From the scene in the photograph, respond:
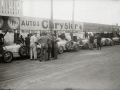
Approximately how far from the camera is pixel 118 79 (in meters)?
6.35

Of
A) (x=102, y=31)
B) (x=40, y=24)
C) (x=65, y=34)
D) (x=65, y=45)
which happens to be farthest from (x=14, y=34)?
(x=102, y=31)

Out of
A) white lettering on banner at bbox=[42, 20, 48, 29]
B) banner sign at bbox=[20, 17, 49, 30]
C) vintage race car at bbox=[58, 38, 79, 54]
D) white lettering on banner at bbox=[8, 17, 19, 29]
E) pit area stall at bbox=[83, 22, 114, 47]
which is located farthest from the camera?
pit area stall at bbox=[83, 22, 114, 47]

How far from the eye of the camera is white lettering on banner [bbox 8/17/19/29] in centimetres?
1224

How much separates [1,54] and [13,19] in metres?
3.17

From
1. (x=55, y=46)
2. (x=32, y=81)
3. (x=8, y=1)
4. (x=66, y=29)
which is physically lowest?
(x=32, y=81)

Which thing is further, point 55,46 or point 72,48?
point 72,48

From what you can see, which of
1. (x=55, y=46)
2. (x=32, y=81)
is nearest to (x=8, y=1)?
(x=55, y=46)

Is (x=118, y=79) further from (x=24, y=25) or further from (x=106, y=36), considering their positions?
(x=106, y=36)

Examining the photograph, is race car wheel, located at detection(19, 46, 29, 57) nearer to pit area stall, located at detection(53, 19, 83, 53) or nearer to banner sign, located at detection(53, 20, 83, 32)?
pit area stall, located at detection(53, 19, 83, 53)

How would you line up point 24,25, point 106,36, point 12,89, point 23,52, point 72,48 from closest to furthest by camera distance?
point 12,89 < point 23,52 < point 24,25 < point 72,48 < point 106,36

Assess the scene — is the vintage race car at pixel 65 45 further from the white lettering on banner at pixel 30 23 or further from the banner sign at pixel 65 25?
the white lettering on banner at pixel 30 23

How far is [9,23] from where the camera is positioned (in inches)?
480

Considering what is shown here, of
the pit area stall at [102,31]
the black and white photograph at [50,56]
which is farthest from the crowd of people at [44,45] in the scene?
the pit area stall at [102,31]

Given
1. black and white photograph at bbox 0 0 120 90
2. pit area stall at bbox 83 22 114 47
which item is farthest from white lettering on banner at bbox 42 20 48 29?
pit area stall at bbox 83 22 114 47
